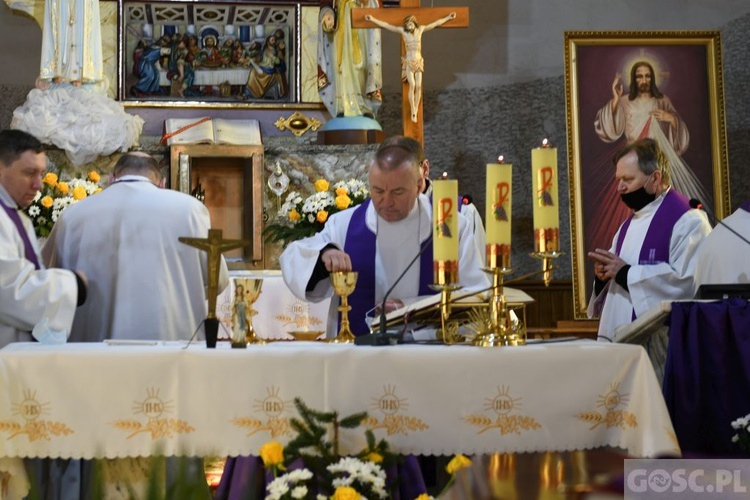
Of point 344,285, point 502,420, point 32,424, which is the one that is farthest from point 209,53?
point 502,420

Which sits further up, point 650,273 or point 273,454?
point 650,273

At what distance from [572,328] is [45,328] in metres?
5.97

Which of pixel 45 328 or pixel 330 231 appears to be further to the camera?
pixel 330 231

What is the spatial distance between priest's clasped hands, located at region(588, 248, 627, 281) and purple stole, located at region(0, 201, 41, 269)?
2.50 metres

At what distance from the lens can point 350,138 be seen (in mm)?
9125

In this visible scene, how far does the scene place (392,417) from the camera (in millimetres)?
3455

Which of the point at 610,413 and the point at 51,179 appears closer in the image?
the point at 610,413

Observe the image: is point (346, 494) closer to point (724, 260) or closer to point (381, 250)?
point (381, 250)

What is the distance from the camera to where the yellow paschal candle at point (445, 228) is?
3.75m

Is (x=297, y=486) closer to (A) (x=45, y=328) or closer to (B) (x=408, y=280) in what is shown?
(A) (x=45, y=328)

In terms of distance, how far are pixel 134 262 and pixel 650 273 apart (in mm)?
2381

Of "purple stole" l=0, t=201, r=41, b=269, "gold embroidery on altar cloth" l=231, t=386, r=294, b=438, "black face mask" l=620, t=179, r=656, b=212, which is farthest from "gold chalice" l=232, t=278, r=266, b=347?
"black face mask" l=620, t=179, r=656, b=212

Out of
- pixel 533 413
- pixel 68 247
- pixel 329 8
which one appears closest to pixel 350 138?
pixel 329 8

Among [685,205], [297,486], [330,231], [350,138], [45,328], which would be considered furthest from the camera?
[350,138]
